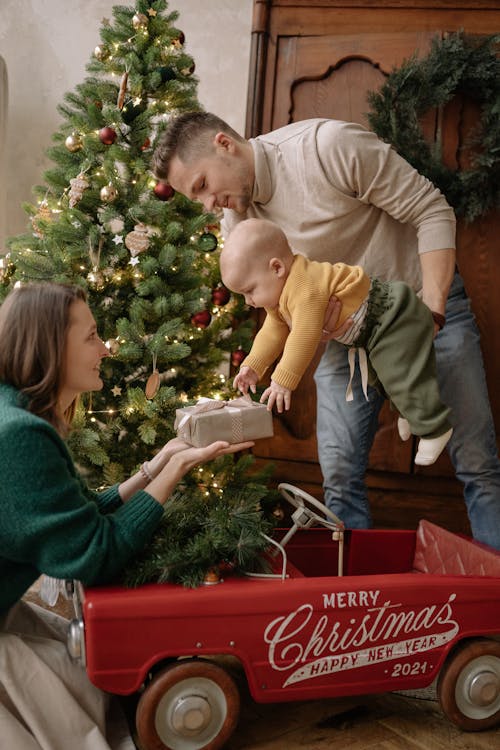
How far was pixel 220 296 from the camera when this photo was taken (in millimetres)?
2232

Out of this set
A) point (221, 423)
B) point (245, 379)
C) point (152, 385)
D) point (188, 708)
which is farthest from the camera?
point (152, 385)

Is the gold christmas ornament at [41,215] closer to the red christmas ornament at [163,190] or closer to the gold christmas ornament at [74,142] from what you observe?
the gold christmas ornament at [74,142]

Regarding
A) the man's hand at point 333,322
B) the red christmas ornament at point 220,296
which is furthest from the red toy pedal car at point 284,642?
the red christmas ornament at point 220,296

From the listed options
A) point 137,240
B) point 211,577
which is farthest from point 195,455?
point 137,240

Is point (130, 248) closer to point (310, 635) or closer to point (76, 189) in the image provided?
point (76, 189)

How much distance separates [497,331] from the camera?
2.32 meters

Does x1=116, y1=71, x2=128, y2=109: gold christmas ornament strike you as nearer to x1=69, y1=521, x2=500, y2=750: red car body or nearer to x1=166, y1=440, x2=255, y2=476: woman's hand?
x1=166, y1=440, x2=255, y2=476: woman's hand

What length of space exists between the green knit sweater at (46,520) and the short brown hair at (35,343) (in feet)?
0.11

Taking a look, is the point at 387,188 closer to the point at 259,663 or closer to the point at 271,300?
the point at 271,300

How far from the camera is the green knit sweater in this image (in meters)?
1.09

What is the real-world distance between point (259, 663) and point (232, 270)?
759 mm

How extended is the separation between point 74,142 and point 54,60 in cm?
117

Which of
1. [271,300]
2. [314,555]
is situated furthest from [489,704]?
[271,300]

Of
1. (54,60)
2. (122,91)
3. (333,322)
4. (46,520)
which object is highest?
(54,60)
